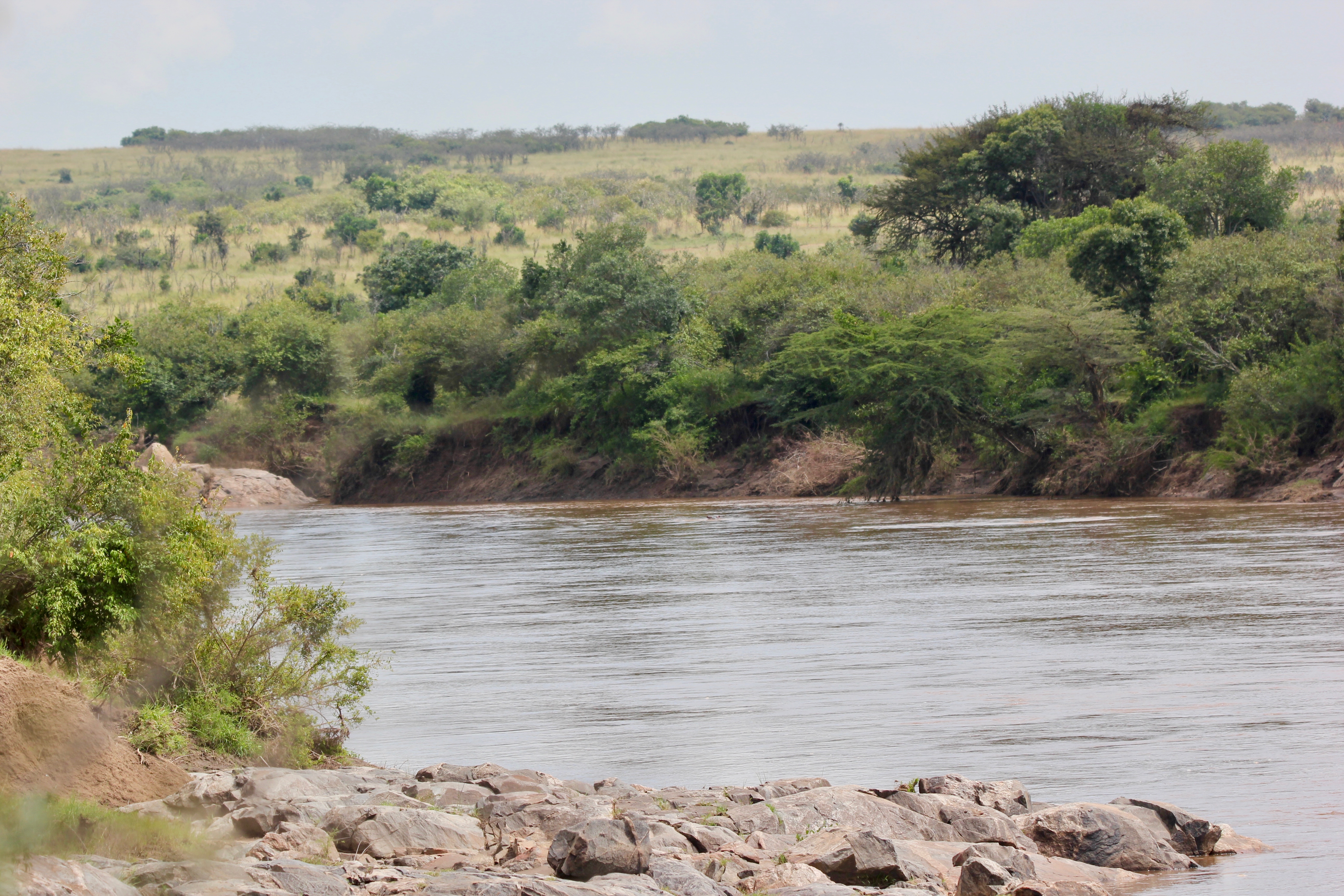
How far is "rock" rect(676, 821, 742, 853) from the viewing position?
900 cm

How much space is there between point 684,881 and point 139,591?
6.28 metres

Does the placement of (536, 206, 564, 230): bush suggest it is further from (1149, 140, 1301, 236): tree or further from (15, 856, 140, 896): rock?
(15, 856, 140, 896): rock

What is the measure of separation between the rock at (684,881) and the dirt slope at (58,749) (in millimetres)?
3254

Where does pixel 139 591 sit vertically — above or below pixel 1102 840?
above

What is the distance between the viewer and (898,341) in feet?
140

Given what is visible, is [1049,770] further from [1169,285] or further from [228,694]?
[1169,285]

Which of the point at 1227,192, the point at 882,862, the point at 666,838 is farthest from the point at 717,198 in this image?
the point at 882,862

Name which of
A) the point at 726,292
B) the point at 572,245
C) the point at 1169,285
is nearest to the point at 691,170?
the point at 572,245

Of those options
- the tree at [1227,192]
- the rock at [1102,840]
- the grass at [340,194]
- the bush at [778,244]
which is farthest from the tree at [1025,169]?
the rock at [1102,840]

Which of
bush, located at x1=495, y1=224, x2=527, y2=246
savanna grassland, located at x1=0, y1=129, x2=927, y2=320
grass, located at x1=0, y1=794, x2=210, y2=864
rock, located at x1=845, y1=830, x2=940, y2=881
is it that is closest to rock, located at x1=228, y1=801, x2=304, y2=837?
grass, located at x1=0, y1=794, x2=210, y2=864

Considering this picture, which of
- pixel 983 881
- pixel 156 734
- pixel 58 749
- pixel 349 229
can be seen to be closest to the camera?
pixel 58 749

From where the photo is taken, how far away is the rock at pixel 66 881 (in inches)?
186

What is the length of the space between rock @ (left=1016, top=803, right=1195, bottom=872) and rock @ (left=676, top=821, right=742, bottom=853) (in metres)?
2.14

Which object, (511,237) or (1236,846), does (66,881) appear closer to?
(1236,846)
